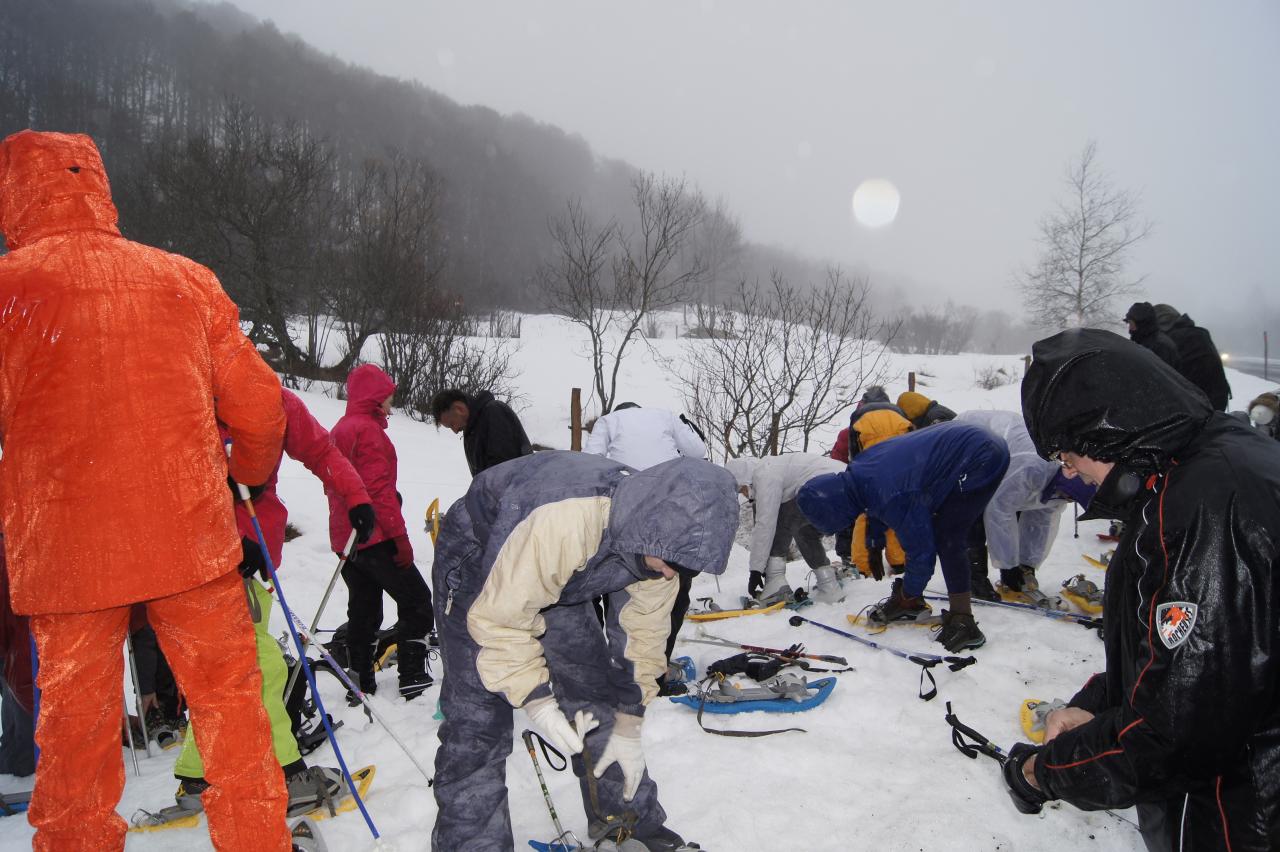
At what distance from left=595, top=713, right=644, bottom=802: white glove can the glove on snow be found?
203 centimetres

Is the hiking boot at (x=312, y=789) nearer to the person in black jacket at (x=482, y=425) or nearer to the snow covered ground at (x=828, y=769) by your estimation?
the snow covered ground at (x=828, y=769)

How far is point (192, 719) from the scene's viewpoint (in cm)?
193

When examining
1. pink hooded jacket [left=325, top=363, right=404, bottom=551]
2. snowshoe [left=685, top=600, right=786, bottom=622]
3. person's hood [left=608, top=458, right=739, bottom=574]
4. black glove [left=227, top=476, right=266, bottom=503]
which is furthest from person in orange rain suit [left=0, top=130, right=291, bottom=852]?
snowshoe [left=685, top=600, right=786, bottom=622]

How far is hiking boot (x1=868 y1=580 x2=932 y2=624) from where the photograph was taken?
15.0 ft

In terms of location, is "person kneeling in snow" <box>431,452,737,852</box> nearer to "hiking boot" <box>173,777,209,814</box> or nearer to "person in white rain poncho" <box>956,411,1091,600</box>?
"hiking boot" <box>173,777,209,814</box>

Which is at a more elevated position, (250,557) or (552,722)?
(250,557)

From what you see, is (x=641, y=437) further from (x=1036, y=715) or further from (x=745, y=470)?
(x=1036, y=715)

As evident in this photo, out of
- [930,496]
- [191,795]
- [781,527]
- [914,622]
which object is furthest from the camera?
[781,527]

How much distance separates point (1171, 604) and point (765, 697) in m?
2.57

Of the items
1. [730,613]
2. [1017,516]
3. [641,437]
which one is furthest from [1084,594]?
[641,437]

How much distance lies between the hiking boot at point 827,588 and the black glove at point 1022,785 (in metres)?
3.85

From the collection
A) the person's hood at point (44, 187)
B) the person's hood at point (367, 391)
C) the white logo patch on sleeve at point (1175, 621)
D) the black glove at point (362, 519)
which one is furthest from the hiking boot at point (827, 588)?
the person's hood at point (44, 187)

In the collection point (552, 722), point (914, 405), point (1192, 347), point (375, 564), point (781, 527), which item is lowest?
point (781, 527)

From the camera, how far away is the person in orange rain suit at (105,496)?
1.74 m
